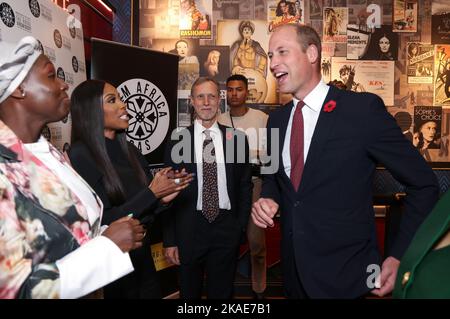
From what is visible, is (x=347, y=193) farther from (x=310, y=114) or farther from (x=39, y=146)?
Result: (x=39, y=146)

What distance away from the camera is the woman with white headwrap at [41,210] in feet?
3.67

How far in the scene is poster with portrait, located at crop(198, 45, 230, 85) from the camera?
5.17m

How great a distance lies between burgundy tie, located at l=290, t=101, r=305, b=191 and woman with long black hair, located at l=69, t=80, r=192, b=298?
690 millimetres

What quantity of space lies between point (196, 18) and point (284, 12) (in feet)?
3.69

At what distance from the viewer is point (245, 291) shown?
14.5ft

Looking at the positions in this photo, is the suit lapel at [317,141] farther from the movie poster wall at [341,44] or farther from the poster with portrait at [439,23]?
the poster with portrait at [439,23]

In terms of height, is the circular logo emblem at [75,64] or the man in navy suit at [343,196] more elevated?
the circular logo emblem at [75,64]

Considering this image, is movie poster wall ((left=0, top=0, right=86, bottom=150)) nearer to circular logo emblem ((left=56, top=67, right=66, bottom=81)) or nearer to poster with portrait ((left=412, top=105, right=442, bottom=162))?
circular logo emblem ((left=56, top=67, right=66, bottom=81))

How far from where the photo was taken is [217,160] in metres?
3.01

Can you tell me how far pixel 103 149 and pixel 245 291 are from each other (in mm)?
2737

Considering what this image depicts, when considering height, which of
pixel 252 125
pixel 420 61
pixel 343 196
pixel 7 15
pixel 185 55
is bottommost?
pixel 343 196

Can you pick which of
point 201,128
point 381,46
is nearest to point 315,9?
point 381,46

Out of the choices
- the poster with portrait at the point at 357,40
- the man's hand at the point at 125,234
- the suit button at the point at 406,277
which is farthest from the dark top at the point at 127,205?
the poster with portrait at the point at 357,40

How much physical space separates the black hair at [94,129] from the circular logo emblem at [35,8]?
59cm
